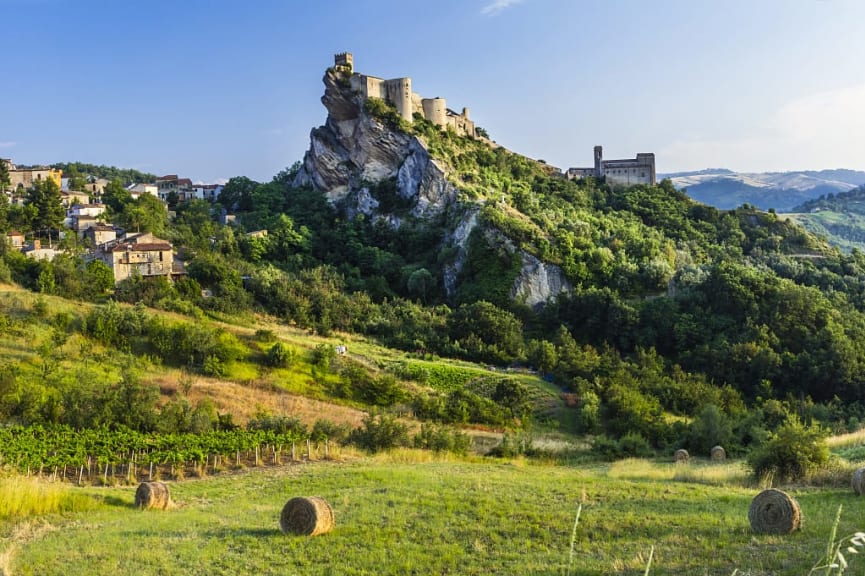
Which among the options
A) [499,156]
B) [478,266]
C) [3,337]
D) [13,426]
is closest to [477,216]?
[478,266]

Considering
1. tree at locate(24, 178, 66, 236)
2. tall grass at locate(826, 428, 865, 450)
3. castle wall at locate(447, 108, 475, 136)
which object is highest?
castle wall at locate(447, 108, 475, 136)

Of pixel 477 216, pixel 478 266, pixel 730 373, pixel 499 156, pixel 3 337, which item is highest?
pixel 499 156

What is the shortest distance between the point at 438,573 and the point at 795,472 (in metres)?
9.24

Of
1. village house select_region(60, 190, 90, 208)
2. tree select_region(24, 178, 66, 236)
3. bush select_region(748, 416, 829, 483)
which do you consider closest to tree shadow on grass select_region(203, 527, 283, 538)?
bush select_region(748, 416, 829, 483)

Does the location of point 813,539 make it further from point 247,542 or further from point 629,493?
point 247,542

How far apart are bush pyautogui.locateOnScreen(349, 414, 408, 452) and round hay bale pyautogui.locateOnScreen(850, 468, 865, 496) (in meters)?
12.7

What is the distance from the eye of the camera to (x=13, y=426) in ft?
65.5

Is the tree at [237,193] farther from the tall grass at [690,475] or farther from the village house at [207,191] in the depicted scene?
the tall grass at [690,475]

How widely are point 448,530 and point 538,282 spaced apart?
40.6 m

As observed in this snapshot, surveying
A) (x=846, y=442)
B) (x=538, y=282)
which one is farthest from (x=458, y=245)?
(x=846, y=442)

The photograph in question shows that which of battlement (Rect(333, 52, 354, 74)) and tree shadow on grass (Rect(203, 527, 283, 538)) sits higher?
battlement (Rect(333, 52, 354, 74))

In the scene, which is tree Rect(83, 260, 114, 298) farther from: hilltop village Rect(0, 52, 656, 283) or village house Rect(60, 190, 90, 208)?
village house Rect(60, 190, 90, 208)

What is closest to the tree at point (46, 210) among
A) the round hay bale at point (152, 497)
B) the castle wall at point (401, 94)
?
the castle wall at point (401, 94)

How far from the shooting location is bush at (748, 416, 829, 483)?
1409 cm
